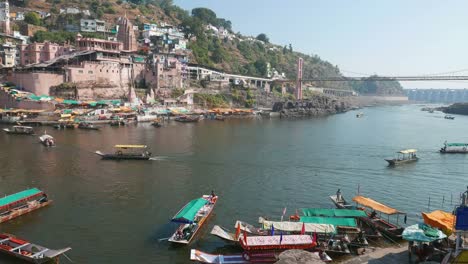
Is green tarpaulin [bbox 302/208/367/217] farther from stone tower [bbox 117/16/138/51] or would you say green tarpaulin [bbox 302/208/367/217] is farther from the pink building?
stone tower [bbox 117/16/138/51]

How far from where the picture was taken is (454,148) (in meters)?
41.1

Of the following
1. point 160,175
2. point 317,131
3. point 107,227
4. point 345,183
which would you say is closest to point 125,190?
point 160,175

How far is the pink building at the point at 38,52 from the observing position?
63.4 meters

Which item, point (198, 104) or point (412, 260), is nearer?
point (412, 260)

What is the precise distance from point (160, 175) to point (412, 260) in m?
17.3

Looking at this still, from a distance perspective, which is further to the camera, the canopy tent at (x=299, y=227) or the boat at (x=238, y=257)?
the canopy tent at (x=299, y=227)

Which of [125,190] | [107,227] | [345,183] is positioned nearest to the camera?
[107,227]

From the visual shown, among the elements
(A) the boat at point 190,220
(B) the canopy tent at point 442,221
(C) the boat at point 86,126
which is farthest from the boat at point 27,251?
(C) the boat at point 86,126

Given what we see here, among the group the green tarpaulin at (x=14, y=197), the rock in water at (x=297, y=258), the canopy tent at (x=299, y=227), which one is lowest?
the canopy tent at (x=299, y=227)

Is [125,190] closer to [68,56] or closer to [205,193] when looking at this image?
[205,193]

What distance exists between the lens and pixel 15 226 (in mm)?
17484

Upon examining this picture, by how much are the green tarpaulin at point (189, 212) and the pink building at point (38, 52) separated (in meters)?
56.1

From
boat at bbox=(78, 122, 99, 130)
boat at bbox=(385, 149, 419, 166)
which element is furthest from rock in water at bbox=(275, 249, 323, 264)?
boat at bbox=(78, 122, 99, 130)

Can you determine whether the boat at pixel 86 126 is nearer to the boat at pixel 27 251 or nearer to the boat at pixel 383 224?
the boat at pixel 27 251
